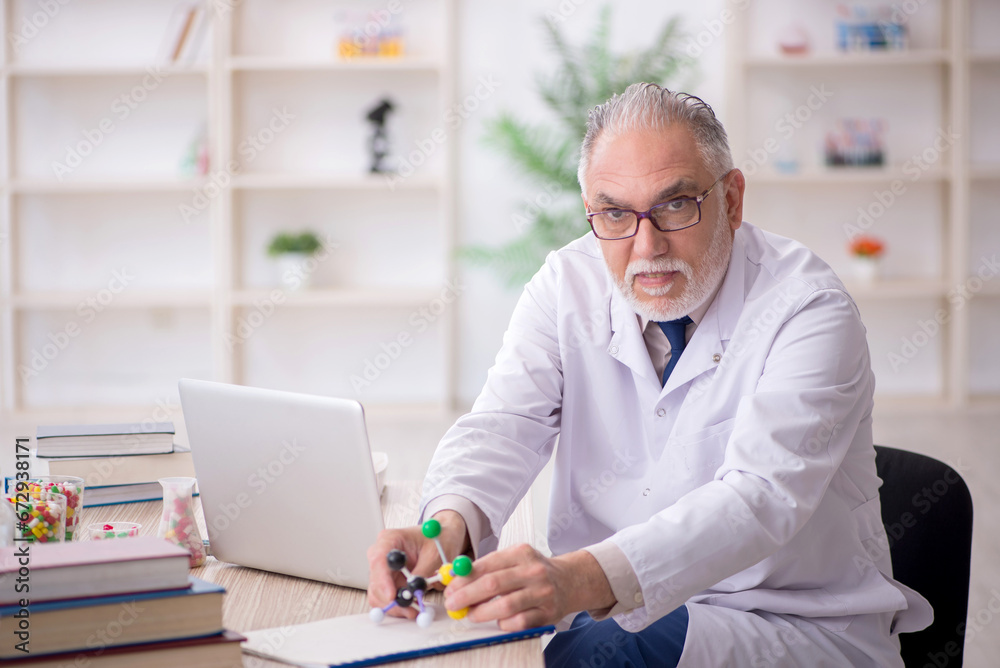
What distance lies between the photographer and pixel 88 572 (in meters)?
0.82

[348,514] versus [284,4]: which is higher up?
[284,4]

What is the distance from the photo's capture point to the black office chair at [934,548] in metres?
1.25

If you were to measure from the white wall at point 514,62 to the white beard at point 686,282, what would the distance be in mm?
3256

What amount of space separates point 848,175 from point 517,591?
4.02 metres

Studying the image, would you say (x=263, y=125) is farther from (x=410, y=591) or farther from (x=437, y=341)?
(x=410, y=591)

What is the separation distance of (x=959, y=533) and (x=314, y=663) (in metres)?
0.87

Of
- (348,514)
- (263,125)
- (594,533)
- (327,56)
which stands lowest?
(594,533)

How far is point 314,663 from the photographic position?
0.88 m

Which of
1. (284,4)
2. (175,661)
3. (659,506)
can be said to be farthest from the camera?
(284,4)

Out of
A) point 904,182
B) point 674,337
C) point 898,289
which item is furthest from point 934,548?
point 904,182

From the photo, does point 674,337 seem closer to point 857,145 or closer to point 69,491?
point 69,491

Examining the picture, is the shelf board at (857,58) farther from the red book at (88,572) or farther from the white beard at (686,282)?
the red book at (88,572)

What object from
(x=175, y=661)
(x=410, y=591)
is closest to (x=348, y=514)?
(x=410, y=591)

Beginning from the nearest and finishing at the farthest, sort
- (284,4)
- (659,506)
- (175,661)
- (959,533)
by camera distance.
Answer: (175,661), (959,533), (659,506), (284,4)
